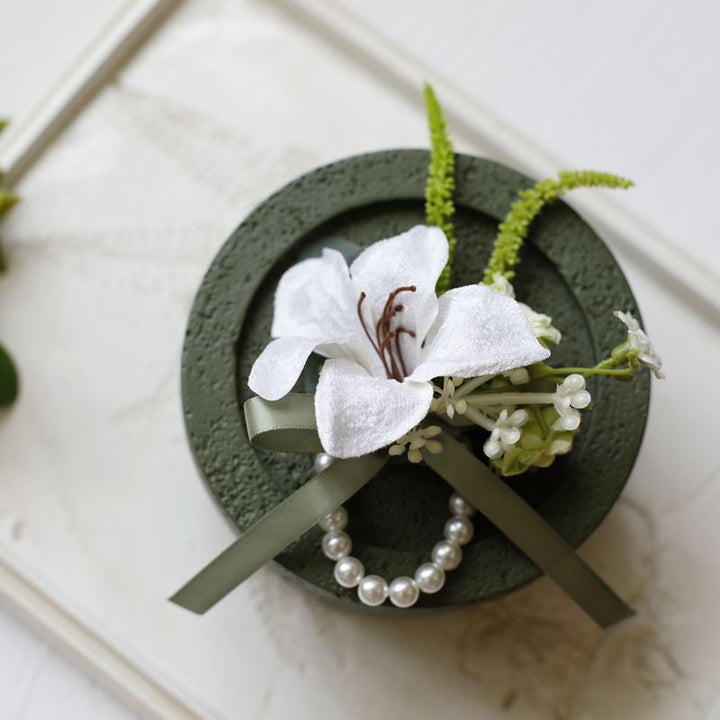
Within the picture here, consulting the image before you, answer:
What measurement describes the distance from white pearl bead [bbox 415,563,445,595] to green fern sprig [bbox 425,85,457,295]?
0.25m

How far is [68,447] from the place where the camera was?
992 millimetres

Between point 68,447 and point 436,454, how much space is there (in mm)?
460

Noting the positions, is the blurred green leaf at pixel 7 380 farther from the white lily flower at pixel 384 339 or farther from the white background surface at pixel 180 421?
the white lily flower at pixel 384 339

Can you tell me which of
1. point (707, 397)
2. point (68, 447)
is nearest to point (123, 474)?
point (68, 447)

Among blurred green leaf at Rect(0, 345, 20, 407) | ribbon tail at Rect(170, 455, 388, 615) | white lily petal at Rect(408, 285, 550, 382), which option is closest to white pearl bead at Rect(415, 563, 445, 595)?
ribbon tail at Rect(170, 455, 388, 615)

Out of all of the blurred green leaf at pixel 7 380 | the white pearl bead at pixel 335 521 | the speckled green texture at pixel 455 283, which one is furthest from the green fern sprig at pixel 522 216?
the blurred green leaf at pixel 7 380

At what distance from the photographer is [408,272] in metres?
0.70

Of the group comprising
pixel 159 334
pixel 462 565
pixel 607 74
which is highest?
pixel 607 74

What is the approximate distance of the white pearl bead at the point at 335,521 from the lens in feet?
2.59

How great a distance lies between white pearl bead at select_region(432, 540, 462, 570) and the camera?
2.59 ft

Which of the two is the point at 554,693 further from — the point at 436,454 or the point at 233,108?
the point at 233,108

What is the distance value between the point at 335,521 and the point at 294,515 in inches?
1.8

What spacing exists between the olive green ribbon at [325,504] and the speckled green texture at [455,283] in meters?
0.03

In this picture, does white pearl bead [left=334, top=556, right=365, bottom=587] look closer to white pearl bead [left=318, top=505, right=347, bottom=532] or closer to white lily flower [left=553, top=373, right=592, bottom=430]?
white pearl bead [left=318, top=505, right=347, bottom=532]
